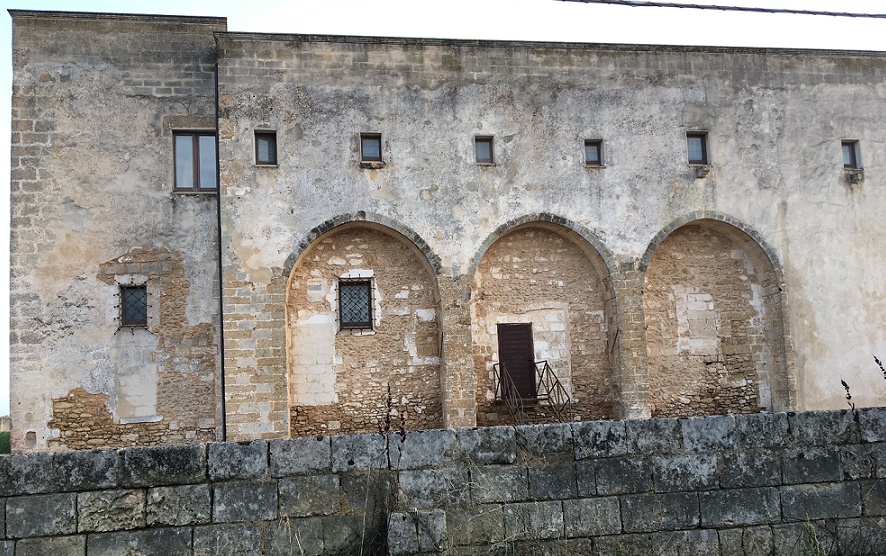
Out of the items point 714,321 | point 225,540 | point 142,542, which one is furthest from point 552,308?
point 142,542

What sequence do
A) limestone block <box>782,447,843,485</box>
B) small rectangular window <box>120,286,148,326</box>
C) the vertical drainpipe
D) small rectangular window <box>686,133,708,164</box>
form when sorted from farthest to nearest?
1. small rectangular window <box>686,133,708,164</box>
2. small rectangular window <box>120,286,148,326</box>
3. the vertical drainpipe
4. limestone block <box>782,447,843,485</box>

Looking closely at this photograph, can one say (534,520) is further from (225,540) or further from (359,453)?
(225,540)

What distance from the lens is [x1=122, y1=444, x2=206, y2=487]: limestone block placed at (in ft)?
22.1

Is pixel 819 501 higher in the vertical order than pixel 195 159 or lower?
lower

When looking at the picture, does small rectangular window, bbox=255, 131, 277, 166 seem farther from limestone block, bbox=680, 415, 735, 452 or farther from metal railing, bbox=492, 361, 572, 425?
limestone block, bbox=680, 415, 735, 452

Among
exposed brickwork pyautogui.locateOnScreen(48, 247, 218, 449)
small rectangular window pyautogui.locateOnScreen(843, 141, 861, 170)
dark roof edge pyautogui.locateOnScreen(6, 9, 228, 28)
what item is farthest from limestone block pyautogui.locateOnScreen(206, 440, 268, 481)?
small rectangular window pyautogui.locateOnScreen(843, 141, 861, 170)

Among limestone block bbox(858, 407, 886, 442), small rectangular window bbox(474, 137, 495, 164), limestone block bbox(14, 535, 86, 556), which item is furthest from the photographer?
small rectangular window bbox(474, 137, 495, 164)

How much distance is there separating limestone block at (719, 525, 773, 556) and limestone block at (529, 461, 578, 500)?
137 centimetres

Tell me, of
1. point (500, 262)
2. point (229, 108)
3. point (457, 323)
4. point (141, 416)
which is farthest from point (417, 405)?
point (229, 108)

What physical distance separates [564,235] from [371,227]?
367 cm

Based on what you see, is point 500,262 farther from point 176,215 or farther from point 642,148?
point 176,215

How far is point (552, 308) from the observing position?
16.0 meters

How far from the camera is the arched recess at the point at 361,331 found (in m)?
15.0

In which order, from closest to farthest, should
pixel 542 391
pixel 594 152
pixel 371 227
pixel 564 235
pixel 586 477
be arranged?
pixel 586 477
pixel 371 227
pixel 542 391
pixel 564 235
pixel 594 152
